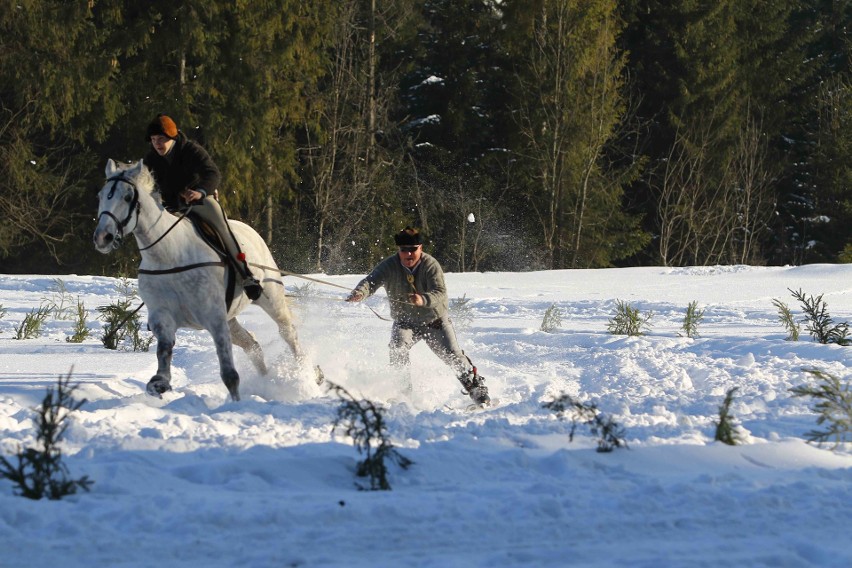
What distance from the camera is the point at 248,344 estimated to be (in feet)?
29.5

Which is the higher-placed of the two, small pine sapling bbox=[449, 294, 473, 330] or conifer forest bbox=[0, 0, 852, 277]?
conifer forest bbox=[0, 0, 852, 277]

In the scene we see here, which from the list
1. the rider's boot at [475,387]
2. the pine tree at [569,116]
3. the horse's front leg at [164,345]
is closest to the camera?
the horse's front leg at [164,345]

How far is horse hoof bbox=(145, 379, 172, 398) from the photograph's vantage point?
24.5 feet

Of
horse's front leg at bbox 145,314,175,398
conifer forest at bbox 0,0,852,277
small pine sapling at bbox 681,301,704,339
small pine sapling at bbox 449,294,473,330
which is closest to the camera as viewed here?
horse's front leg at bbox 145,314,175,398

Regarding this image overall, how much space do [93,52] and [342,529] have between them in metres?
21.5

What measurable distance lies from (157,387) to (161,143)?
1.89 m

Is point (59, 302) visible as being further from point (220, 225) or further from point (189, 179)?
point (220, 225)

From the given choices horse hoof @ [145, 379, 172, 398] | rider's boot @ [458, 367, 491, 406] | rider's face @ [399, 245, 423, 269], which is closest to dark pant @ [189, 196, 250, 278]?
horse hoof @ [145, 379, 172, 398]

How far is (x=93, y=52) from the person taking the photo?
23.9 metres

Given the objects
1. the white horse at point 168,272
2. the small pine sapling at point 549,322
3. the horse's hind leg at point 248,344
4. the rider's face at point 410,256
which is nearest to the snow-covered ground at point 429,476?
the horse's hind leg at point 248,344

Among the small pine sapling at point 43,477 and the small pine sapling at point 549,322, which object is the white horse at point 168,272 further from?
the small pine sapling at point 549,322

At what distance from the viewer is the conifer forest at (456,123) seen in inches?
957

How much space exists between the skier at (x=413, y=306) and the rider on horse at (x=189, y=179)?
121 centimetres

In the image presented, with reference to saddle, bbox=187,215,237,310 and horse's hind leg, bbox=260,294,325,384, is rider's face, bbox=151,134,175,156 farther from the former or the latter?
horse's hind leg, bbox=260,294,325,384
